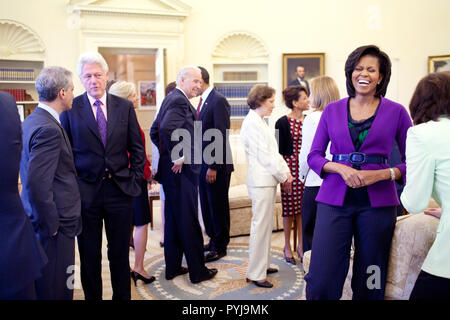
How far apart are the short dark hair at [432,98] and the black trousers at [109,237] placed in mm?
1754

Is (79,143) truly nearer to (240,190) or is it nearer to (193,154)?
(193,154)

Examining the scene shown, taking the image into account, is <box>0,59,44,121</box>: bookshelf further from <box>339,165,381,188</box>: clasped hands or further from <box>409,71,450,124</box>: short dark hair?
<box>409,71,450,124</box>: short dark hair

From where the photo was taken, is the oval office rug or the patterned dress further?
the patterned dress

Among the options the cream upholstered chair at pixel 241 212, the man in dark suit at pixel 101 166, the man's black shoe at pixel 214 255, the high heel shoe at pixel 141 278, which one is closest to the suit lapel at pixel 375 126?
the man in dark suit at pixel 101 166

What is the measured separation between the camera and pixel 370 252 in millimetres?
1954

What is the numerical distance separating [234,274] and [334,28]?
596 centimetres

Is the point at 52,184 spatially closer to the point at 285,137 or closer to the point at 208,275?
the point at 208,275

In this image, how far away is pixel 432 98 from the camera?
161cm

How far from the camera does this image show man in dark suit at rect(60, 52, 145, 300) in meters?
2.45

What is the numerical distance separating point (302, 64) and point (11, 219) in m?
7.10

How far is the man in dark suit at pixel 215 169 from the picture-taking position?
12.6 ft

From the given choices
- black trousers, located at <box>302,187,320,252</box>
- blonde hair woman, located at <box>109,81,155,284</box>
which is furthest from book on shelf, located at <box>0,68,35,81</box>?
black trousers, located at <box>302,187,320,252</box>

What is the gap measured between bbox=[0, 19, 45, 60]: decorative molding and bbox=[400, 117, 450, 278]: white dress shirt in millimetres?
6779
